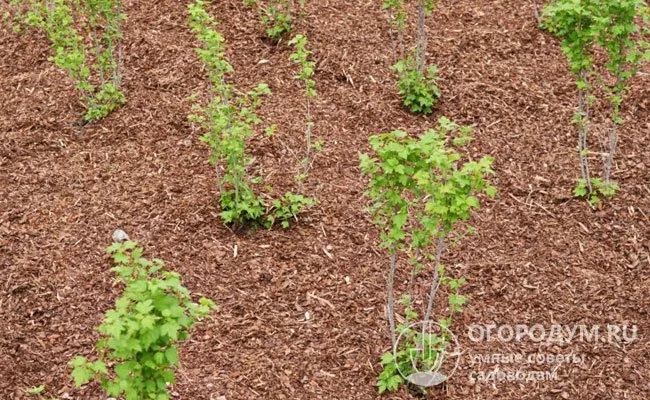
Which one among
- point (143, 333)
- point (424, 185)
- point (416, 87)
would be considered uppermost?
point (424, 185)

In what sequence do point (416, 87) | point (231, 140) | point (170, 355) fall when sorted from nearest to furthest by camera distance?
1. point (170, 355)
2. point (231, 140)
3. point (416, 87)

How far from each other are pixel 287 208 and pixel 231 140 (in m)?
0.67

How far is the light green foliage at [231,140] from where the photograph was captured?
4.92 metres

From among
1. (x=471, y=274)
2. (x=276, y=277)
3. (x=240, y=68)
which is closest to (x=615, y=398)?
(x=471, y=274)

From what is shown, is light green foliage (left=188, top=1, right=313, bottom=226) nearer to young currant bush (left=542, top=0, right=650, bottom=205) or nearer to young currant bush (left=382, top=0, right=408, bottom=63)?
young currant bush (left=382, top=0, right=408, bottom=63)

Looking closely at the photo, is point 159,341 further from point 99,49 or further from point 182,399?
point 99,49

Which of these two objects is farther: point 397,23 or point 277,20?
point 277,20

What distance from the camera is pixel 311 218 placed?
5363 mm

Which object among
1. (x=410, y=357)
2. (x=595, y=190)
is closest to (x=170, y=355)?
(x=410, y=357)

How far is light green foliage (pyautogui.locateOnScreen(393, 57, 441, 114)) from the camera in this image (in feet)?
20.6

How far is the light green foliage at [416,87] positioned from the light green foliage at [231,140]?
158 cm
